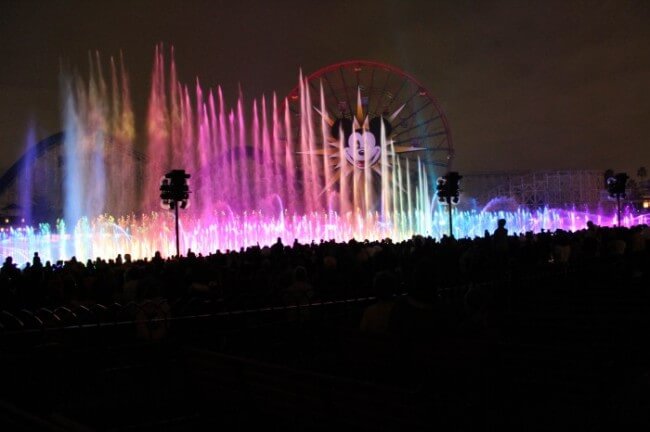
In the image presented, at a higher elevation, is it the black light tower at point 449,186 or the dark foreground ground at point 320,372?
the black light tower at point 449,186

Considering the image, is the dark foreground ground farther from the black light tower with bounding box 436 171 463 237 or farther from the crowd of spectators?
the black light tower with bounding box 436 171 463 237

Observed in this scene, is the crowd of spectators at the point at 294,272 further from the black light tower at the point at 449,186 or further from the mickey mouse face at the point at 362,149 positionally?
the mickey mouse face at the point at 362,149

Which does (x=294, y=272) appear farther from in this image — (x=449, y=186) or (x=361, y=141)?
(x=361, y=141)

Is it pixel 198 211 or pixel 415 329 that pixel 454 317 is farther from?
pixel 198 211

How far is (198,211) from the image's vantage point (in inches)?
1726

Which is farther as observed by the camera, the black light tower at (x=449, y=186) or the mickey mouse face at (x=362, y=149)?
the mickey mouse face at (x=362, y=149)

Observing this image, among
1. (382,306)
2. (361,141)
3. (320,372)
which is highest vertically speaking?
(361,141)

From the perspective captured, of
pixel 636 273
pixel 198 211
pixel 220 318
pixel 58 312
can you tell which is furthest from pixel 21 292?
pixel 198 211

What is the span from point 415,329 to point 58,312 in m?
6.53

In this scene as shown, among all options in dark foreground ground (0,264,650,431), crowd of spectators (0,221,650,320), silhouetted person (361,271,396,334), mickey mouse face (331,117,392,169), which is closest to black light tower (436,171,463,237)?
crowd of spectators (0,221,650,320)

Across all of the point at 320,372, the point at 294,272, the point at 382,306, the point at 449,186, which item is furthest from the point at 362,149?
the point at 320,372

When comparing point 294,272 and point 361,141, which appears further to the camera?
point 361,141

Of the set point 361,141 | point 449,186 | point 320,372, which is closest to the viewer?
point 320,372

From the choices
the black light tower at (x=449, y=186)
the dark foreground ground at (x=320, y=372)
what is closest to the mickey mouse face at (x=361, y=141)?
the black light tower at (x=449, y=186)
